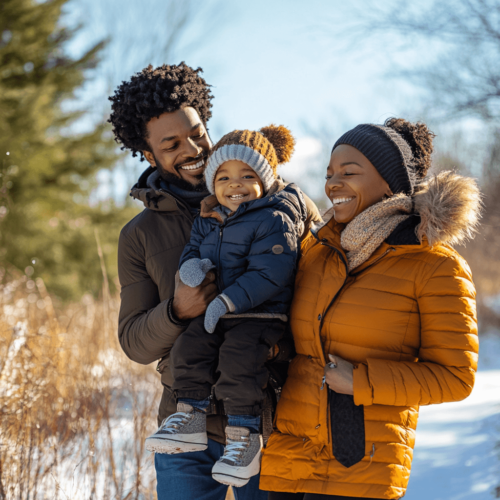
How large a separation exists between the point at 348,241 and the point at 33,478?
2624 millimetres

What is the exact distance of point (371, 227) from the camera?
1839 mm

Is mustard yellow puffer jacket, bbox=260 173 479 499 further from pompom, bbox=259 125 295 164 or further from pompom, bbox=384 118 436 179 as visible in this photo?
pompom, bbox=259 125 295 164

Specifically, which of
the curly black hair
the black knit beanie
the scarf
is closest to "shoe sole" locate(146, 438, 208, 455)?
the scarf

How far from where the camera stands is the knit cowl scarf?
5.99 feet

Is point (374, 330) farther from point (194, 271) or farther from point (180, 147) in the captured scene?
point (180, 147)

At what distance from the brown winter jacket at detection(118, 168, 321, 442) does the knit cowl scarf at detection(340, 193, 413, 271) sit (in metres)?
0.55

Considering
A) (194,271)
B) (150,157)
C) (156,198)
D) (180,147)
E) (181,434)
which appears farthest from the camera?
(150,157)

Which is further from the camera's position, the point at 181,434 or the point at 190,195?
the point at 190,195

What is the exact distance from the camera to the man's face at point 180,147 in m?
2.47

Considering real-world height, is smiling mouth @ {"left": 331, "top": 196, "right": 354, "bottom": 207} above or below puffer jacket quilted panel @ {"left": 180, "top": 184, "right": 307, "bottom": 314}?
above

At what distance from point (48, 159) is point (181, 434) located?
7903 mm

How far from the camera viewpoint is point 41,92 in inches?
340

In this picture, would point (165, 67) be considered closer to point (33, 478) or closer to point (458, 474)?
point (33, 478)

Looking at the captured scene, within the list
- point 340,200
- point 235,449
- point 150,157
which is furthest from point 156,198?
point 235,449
